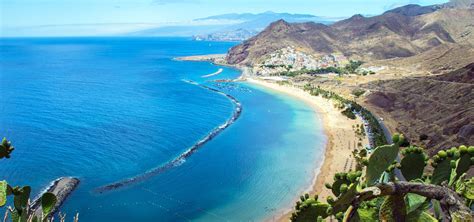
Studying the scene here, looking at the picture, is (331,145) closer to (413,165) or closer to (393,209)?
(413,165)

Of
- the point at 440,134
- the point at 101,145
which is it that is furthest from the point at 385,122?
the point at 101,145

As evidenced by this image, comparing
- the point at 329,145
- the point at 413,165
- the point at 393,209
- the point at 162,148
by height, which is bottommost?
the point at 162,148

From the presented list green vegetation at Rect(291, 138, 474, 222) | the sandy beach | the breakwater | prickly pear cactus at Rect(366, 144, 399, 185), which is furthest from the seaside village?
prickly pear cactus at Rect(366, 144, 399, 185)

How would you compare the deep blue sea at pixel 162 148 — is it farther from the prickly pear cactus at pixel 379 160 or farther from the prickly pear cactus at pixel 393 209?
the prickly pear cactus at pixel 379 160

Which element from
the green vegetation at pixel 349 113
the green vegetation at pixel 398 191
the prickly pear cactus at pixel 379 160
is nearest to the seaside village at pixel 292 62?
the green vegetation at pixel 349 113

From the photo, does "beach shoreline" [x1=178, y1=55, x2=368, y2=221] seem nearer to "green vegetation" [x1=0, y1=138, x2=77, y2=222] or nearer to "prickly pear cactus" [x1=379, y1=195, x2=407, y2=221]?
"green vegetation" [x1=0, y1=138, x2=77, y2=222]

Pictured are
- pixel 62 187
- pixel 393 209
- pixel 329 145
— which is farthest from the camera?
pixel 329 145

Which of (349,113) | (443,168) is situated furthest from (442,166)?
(349,113)

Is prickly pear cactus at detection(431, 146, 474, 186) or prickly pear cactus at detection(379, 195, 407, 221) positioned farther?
prickly pear cactus at detection(431, 146, 474, 186)
